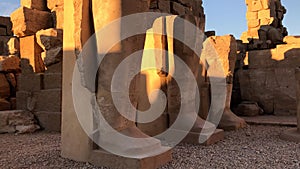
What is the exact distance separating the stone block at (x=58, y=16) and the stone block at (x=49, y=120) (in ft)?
5.19

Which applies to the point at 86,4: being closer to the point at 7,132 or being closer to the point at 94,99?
the point at 94,99

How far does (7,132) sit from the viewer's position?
14.3 ft

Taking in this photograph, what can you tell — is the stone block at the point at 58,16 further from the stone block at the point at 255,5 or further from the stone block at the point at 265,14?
the stone block at the point at 255,5

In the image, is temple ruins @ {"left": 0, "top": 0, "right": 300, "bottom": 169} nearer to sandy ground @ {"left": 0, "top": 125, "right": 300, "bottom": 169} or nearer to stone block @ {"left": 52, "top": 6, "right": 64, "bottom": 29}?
stone block @ {"left": 52, "top": 6, "right": 64, "bottom": 29}

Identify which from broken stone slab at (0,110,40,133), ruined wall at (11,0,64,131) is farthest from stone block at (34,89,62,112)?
broken stone slab at (0,110,40,133)

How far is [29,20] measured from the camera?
15.4 ft

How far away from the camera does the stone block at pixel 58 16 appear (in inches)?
191

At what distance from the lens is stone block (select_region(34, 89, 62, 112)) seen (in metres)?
4.43

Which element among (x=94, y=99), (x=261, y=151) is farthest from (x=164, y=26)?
(x=261, y=151)

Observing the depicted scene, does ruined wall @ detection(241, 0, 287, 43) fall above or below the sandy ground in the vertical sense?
above

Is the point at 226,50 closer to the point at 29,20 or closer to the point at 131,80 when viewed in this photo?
the point at 131,80

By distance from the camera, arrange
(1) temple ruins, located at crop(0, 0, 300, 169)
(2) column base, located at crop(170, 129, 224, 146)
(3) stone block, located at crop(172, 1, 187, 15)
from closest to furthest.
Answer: (1) temple ruins, located at crop(0, 0, 300, 169) < (2) column base, located at crop(170, 129, 224, 146) < (3) stone block, located at crop(172, 1, 187, 15)

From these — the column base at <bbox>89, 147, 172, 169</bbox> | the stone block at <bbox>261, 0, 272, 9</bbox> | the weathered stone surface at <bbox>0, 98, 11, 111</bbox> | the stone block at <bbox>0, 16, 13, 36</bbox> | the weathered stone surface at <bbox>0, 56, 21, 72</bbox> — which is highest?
the stone block at <bbox>261, 0, 272, 9</bbox>

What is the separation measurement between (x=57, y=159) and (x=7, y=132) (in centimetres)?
235
